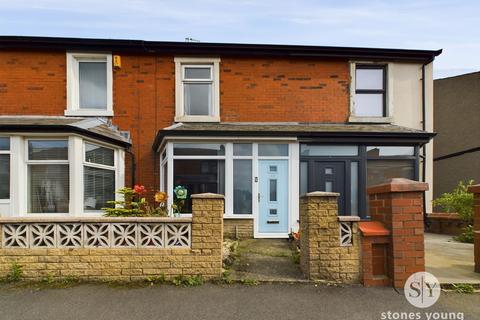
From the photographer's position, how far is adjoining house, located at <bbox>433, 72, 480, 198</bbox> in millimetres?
12836

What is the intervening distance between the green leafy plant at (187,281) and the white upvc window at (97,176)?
144 inches

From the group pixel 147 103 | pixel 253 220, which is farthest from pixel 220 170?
pixel 147 103

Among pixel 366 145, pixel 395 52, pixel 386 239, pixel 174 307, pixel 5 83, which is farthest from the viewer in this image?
pixel 395 52

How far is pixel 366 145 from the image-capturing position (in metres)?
8.41

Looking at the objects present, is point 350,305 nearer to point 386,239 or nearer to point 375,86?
point 386,239

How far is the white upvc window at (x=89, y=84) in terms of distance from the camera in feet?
29.9

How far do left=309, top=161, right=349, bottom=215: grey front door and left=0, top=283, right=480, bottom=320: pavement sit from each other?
13.6 ft

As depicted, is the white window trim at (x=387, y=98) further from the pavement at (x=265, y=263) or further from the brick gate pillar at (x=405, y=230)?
the brick gate pillar at (x=405, y=230)

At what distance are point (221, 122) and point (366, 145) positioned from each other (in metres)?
3.85

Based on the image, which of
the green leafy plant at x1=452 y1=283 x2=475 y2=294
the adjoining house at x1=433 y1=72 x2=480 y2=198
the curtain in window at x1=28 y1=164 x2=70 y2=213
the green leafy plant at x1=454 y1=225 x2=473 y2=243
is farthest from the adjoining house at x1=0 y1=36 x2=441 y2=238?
the adjoining house at x1=433 y1=72 x2=480 y2=198

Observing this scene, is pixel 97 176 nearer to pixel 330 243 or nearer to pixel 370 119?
pixel 330 243

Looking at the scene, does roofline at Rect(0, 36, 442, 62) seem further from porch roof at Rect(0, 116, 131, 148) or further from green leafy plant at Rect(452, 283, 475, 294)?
green leafy plant at Rect(452, 283, 475, 294)

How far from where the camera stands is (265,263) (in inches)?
217

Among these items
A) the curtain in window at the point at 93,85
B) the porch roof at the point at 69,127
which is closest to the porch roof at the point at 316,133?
the porch roof at the point at 69,127
